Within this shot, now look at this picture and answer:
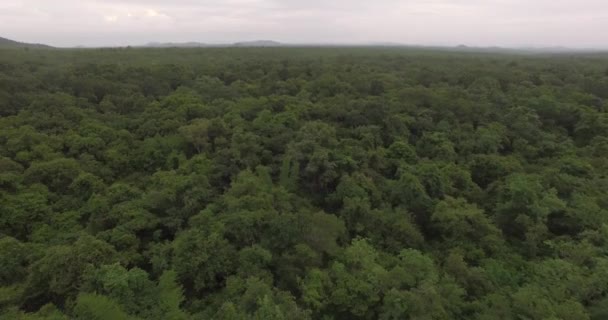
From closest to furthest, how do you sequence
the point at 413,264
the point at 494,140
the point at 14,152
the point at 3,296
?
the point at 3,296, the point at 413,264, the point at 14,152, the point at 494,140

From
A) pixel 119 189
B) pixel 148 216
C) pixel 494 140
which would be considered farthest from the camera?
pixel 494 140

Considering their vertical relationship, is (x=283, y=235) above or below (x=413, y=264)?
above

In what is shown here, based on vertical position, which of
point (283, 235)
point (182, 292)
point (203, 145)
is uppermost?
point (203, 145)

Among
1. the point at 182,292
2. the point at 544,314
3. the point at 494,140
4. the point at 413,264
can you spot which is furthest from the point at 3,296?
the point at 494,140

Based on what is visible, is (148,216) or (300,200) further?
(300,200)

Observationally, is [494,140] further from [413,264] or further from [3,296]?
[3,296]

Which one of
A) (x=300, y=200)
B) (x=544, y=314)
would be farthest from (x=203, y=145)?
(x=544, y=314)

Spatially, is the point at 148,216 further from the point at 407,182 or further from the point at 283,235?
the point at 407,182
